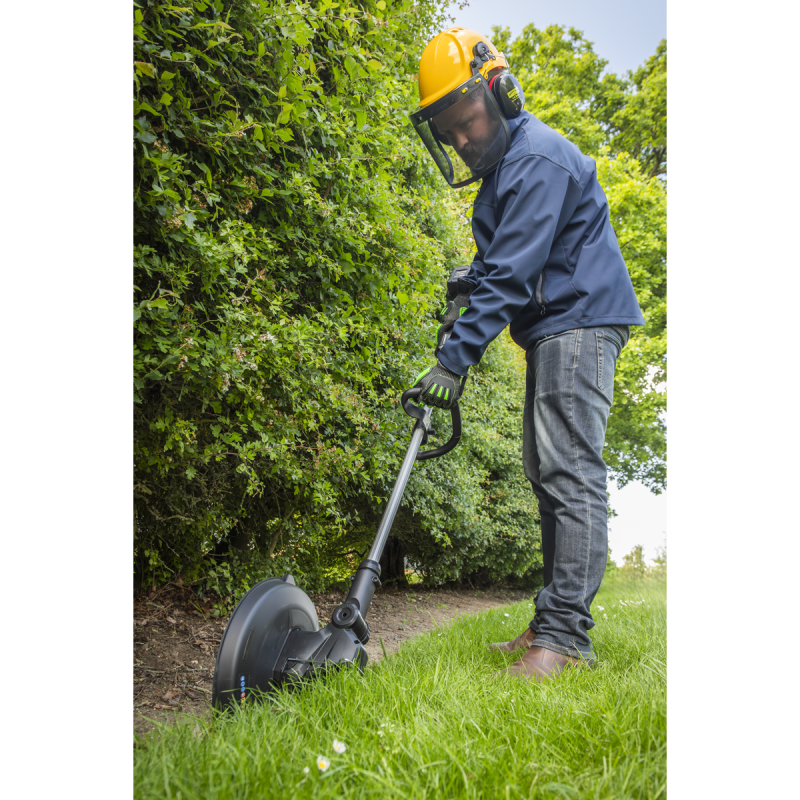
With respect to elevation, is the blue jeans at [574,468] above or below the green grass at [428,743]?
above

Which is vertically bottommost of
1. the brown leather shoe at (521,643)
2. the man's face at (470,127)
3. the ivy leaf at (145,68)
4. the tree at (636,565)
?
the tree at (636,565)

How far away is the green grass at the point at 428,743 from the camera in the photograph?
111 centimetres

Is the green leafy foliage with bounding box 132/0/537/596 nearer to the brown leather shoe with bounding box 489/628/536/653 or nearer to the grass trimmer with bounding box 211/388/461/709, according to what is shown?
the grass trimmer with bounding box 211/388/461/709

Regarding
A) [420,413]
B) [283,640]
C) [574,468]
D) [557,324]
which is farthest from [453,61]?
[283,640]

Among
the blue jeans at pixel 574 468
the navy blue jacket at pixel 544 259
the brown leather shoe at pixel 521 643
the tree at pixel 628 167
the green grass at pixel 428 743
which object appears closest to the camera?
the green grass at pixel 428 743

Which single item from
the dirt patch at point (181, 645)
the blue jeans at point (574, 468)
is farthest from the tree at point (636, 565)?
the blue jeans at point (574, 468)

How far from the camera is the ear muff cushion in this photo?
2.53m

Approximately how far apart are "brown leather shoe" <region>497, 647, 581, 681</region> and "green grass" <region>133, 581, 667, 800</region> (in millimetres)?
110

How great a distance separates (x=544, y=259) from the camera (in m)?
2.28

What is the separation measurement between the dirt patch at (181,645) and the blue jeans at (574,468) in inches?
34.5

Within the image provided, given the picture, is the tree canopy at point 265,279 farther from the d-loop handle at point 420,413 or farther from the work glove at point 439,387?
the work glove at point 439,387

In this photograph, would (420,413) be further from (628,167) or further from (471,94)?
(628,167)

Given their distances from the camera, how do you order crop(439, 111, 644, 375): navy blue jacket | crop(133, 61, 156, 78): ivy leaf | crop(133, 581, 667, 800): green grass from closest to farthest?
1. crop(133, 581, 667, 800): green grass
2. crop(133, 61, 156, 78): ivy leaf
3. crop(439, 111, 644, 375): navy blue jacket

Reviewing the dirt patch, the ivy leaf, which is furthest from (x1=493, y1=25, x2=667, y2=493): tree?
the ivy leaf
